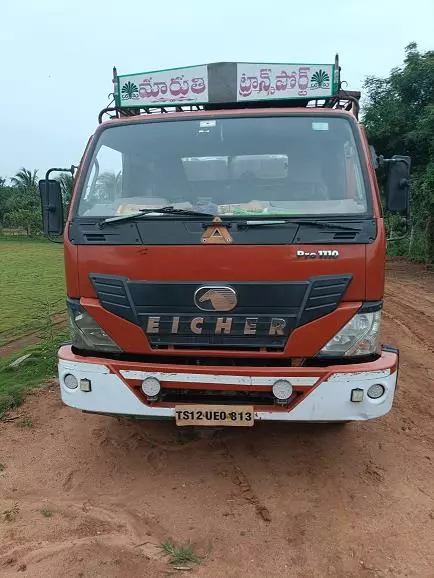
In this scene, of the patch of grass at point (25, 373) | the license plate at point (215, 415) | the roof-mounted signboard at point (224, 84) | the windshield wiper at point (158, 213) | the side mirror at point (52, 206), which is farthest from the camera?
the patch of grass at point (25, 373)

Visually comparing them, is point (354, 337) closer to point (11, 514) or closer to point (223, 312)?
point (223, 312)

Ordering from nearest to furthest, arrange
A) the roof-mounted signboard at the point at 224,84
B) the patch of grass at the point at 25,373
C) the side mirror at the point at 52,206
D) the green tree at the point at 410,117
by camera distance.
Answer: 1. the side mirror at the point at 52,206
2. the roof-mounted signboard at the point at 224,84
3. the patch of grass at the point at 25,373
4. the green tree at the point at 410,117

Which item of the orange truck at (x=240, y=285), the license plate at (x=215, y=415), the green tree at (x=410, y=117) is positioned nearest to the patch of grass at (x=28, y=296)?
the orange truck at (x=240, y=285)

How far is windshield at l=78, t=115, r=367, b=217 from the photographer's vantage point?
344cm

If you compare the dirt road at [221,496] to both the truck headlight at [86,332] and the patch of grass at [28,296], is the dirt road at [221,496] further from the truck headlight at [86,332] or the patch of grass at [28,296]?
the patch of grass at [28,296]

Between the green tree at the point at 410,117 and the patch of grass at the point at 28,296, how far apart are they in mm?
9641

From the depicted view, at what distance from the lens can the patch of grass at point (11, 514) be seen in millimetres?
3109

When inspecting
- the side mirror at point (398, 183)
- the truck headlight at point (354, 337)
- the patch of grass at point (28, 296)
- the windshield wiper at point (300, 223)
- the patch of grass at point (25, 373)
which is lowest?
the patch of grass at point (28, 296)

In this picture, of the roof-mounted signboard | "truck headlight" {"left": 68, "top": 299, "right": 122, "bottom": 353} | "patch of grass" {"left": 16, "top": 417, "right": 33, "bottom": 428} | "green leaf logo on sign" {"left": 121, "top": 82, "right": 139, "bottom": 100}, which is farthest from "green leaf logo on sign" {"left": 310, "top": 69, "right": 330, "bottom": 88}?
"patch of grass" {"left": 16, "top": 417, "right": 33, "bottom": 428}

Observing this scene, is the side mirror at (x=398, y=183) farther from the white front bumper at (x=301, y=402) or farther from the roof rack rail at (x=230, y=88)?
the white front bumper at (x=301, y=402)

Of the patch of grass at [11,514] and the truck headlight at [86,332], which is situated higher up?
the truck headlight at [86,332]

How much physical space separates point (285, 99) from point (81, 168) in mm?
1714

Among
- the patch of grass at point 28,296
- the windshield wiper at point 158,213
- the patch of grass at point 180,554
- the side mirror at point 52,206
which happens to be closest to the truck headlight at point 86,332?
the windshield wiper at point 158,213

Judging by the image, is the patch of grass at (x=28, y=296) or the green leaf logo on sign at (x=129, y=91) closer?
the green leaf logo on sign at (x=129, y=91)
